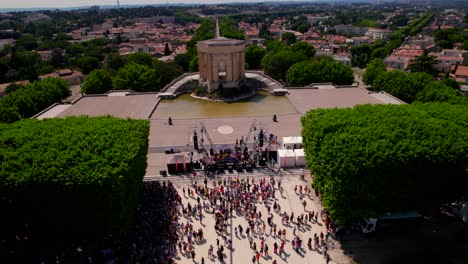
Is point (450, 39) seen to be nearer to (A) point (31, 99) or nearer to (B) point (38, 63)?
(A) point (31, 99)

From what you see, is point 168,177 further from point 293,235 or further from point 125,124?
point 293,235

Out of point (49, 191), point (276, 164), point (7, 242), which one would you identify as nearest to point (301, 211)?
point (276, 164)

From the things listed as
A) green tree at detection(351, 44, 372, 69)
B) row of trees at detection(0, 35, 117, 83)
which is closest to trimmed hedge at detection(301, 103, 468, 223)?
row of trees at detection(0, 35, 117, 83)

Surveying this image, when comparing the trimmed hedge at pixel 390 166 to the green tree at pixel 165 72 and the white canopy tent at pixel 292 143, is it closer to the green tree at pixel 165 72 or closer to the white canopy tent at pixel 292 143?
the white canopy tent at pixel 292 143

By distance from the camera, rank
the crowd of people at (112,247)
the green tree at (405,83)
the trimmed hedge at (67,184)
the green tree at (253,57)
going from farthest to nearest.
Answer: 1. the green tree at (253,57)
2. the green tree at (405,83)
3. the crowd of people at (112,247)
4. the trimmed hedge at (67,184)

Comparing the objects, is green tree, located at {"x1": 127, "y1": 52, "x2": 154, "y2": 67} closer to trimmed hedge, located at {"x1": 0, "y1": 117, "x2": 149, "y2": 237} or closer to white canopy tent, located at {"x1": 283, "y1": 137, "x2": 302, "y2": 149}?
white canopy tent, located at {"x1": 283, "y1": 137, "x2": 302, "y2": 149}

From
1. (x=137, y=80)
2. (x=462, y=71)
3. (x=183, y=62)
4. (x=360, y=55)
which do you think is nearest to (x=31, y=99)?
(x=137, y=80)

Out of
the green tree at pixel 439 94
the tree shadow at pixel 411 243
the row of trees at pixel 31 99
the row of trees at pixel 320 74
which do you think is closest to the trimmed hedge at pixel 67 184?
the tree shadow at pixel 411 243
